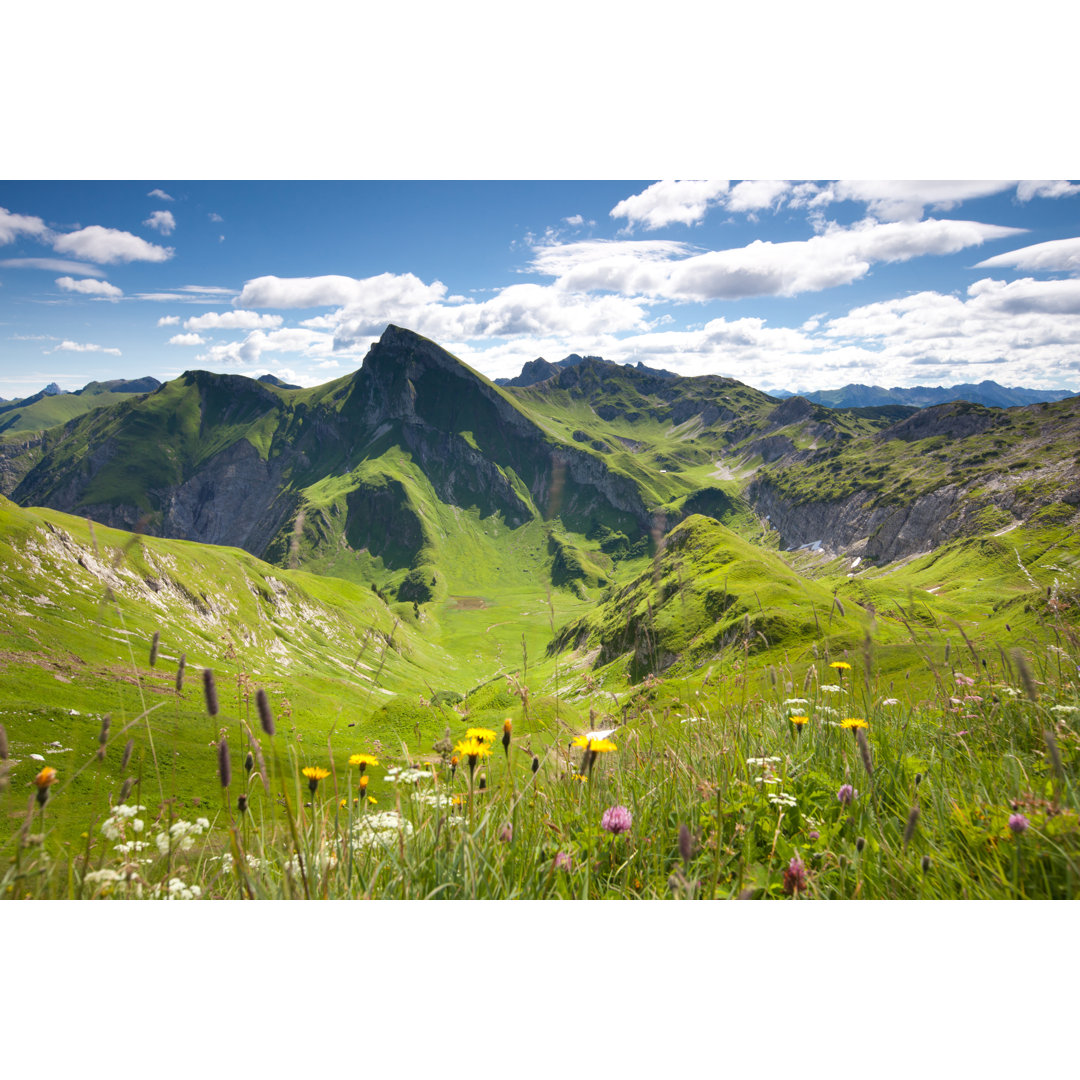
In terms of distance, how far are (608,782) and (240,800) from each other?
2.67 m

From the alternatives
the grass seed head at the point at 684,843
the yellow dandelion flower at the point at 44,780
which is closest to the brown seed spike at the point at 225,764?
the yellow dandelion flower at the point at 44,780

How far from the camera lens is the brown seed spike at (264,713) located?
8.24 ft

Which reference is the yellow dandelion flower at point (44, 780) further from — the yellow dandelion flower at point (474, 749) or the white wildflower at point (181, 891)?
the yellow dandelion flower at point (474, 749)

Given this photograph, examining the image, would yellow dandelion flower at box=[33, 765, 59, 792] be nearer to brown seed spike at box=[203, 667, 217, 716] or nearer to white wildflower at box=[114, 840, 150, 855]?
white wildflower at box=[114, 840, 150, 855]

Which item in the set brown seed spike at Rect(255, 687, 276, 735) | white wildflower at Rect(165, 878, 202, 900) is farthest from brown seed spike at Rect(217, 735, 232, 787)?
white wildflower at Rect(165, 878, 202, 900)

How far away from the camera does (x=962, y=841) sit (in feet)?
10.3

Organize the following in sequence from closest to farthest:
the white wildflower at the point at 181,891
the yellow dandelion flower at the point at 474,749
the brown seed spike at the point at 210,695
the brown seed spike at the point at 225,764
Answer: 1. the brown seed spike at the point at 225,764
2. the brown seed spike at the point at 210,695
3. the white wildflower at the point at 181,891
4. the yellow dandelion flower at the point at 474,749

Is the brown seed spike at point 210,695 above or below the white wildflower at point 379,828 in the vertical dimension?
above

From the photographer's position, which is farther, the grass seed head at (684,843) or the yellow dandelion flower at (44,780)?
the yellow dandelion flower at (44,780)

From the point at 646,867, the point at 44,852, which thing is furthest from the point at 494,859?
the point at 44,852

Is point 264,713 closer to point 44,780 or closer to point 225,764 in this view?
point 225,764

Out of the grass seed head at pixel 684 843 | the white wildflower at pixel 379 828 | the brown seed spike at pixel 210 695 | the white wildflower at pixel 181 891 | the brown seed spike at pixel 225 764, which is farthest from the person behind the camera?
the white wildflower at pixel 379 828

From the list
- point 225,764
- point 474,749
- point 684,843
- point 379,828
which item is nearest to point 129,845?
point 225,764

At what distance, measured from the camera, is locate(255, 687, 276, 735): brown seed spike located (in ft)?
8.24
